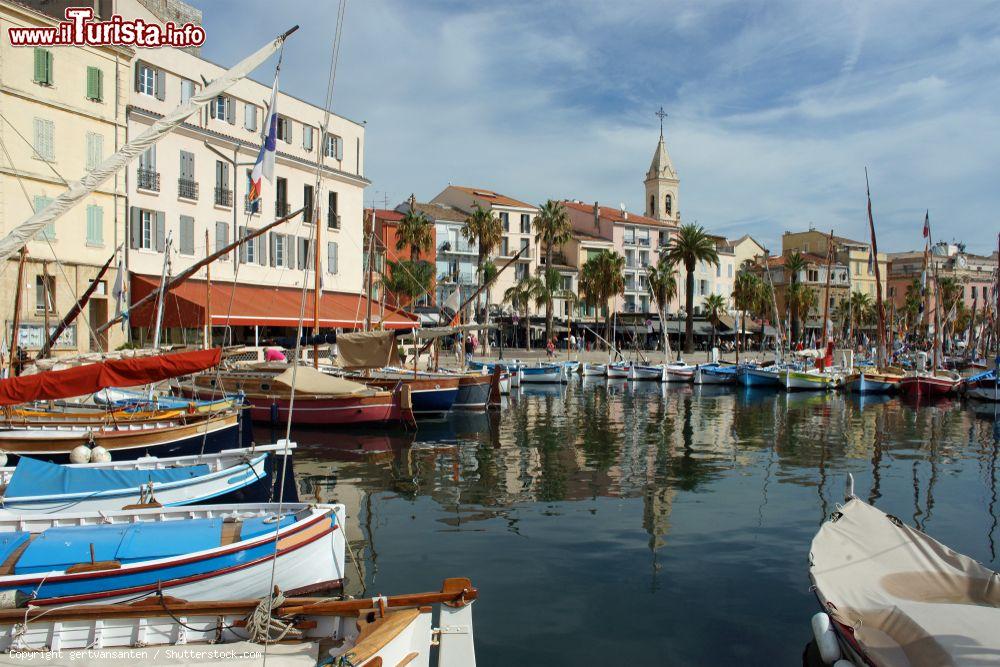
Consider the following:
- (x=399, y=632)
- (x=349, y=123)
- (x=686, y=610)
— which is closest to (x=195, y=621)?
(x=399, y=632)

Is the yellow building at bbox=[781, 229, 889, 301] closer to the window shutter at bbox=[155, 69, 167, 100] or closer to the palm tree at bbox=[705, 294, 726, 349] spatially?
the palm tree at bbox=[705, 294, 726, 349]

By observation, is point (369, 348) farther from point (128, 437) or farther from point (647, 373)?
point (647, 373)

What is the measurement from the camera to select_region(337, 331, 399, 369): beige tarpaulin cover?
93.4 ft

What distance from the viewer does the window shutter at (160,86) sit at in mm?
41031

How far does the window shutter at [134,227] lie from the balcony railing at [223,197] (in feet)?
17.3

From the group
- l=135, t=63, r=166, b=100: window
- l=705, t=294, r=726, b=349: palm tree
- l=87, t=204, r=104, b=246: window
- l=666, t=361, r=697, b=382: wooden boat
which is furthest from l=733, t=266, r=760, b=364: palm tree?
l=87, t=204, r=104, b=246: window

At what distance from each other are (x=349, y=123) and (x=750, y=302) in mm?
60125

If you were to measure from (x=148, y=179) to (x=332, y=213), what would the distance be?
47.2ft

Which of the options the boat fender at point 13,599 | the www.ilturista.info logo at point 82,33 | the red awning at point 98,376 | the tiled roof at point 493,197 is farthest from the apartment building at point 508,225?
the boat fender at point 13,599

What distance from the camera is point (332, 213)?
53.3m

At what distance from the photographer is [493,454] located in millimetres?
25047

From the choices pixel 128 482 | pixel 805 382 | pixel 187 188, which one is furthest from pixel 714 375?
pixel 128 482

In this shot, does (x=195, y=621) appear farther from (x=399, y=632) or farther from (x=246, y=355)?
(x=246, y=355)

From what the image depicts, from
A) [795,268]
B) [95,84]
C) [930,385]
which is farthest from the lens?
[795,268]
